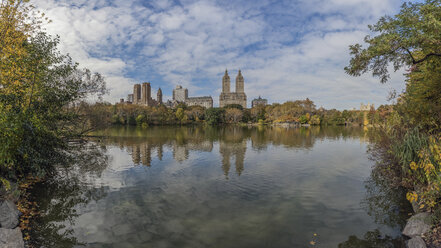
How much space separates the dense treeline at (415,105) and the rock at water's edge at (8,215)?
11.6 metres

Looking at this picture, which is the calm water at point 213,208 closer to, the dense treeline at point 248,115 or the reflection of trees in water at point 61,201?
the reflection of trees in water at point 61,201

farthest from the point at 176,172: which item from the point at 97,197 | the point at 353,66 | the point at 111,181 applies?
the point at 353,66

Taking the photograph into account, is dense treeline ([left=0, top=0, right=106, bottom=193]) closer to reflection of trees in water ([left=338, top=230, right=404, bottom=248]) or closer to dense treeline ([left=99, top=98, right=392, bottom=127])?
A: reflection of trees in water ([left=338, top=230, right=404, bottom=248])

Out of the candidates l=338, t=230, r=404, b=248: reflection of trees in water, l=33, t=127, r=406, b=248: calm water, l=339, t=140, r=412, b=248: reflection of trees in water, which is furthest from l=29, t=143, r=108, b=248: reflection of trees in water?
l=339, t=140, r=412, b=248: reflection of trees in water

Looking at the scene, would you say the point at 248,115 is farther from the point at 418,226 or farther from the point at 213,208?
the point at 418,226

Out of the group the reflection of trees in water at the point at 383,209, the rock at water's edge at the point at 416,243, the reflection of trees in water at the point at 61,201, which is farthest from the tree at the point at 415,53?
the reflection of trees in water at the point at 61,201

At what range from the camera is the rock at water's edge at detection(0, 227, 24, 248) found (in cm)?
551

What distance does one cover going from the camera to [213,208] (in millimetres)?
8906

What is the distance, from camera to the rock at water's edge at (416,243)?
18.4ft

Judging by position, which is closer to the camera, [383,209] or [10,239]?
[10,239]

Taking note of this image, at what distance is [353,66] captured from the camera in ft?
31.8

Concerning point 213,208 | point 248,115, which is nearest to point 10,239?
point 213,208

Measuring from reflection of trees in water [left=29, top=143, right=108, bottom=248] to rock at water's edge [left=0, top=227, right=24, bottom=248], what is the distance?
43 centimetres

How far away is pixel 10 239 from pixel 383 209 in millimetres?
12498
